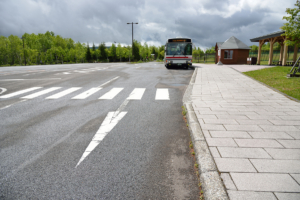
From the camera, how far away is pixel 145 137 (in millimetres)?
4168

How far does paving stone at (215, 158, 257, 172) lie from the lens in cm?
278

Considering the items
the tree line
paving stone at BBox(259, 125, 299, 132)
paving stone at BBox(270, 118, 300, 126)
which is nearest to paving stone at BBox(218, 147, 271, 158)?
paving stone at BBox(259, 125, 299, 132)

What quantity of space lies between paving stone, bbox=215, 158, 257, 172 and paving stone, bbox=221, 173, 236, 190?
118 millimetres

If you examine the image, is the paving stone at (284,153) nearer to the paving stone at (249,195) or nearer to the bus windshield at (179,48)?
the paving stone at (249,195)

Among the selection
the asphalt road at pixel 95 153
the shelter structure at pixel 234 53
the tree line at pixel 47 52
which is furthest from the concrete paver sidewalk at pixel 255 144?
the tree line at pixel 47 52

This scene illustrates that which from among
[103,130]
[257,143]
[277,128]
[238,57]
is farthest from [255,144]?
[238,57]

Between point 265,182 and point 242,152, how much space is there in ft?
2.56

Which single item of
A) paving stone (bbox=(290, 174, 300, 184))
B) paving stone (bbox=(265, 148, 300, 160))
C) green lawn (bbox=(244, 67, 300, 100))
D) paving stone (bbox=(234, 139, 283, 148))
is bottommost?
paving stone (bbox=(290, 174, 300, 184))

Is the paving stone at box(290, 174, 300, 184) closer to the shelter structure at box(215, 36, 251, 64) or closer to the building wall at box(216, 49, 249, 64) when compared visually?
the shelter structure at box(215, 36, 251, 64)

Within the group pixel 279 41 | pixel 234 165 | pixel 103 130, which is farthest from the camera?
pixel 279 41

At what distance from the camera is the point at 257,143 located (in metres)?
3.60

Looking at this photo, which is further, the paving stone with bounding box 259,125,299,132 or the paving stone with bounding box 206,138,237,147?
the paving stone with bounding box 259,125,299,132

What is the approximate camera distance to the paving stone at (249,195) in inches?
88.1

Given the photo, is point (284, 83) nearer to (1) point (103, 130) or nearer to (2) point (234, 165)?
(2) point (234, 165)
